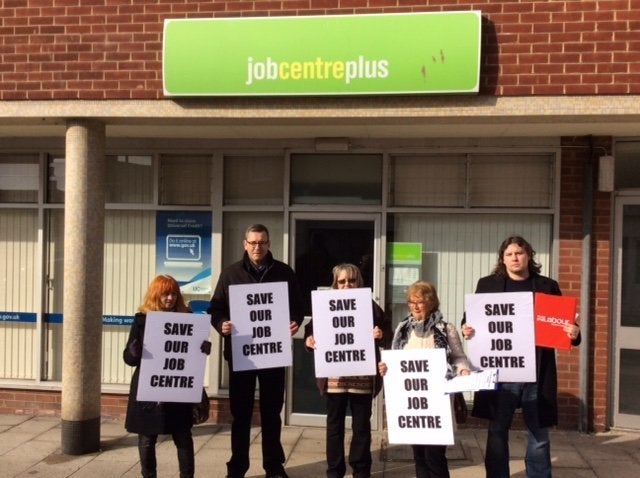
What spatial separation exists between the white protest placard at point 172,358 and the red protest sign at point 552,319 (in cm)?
219

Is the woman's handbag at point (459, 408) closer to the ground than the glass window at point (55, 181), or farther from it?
closer to the ground

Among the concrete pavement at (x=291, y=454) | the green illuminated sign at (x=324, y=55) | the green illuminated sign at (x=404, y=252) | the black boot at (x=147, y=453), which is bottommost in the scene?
the concrete pavement at (x=291, y=454)

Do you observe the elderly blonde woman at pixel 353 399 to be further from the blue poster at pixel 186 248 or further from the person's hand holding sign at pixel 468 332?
the blue poster at pixel 186 248

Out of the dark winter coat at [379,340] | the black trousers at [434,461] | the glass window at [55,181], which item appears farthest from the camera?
the glass window at [55,181]

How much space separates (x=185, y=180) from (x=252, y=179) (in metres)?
0.69

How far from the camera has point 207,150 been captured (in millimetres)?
6676

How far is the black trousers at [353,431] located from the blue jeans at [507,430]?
835mm

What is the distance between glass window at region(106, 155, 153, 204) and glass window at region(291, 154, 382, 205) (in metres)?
1.51

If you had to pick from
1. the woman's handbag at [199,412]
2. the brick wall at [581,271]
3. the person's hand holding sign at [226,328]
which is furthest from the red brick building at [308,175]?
the person's hand holding sign at [226,328]

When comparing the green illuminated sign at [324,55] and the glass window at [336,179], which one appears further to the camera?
the glass window at [336,179]

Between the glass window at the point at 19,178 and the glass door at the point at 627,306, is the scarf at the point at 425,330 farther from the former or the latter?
the glass window at the point at 19,178

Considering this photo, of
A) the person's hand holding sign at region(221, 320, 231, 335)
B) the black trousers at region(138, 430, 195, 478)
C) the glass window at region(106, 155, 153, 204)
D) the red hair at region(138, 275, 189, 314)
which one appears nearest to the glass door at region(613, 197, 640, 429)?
the person's hand holding sign at region(221, 320, 231, 335)

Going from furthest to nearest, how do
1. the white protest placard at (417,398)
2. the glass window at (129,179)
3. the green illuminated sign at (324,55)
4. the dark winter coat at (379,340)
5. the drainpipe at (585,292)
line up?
the glass window at (129,179)
the drainpipe at (585,292)
the green illuminated sign at (324,55)
the dark winter coat at (379,340)
the white protest placard at (417,398)

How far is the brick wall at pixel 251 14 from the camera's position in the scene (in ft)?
16.8
